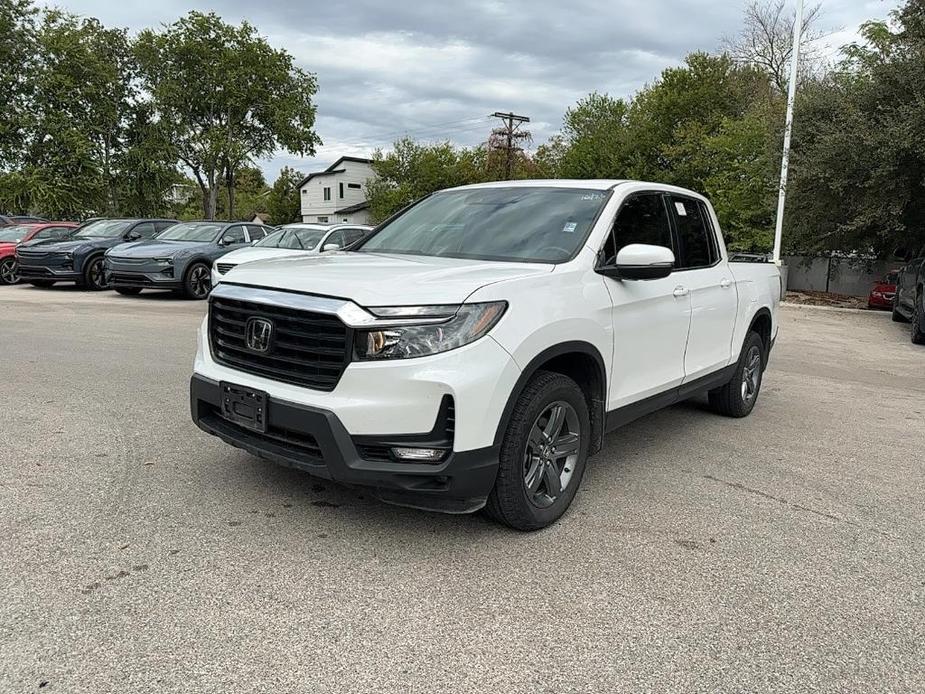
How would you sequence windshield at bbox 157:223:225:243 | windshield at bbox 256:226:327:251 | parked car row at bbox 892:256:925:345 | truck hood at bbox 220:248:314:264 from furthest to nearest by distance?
windshield at bbox 157:223:225:243, windshield at bbox 256:226:327:251, truck hood at bbox 220:248:314:264, parked car row at bbox 892:256:925:345

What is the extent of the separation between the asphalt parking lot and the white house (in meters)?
68.4

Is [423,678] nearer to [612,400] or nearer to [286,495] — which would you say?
[286,495]

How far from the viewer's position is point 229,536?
3438mm

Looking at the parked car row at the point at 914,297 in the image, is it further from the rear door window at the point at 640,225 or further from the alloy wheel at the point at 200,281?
the alloy wheel at the point at 200,281

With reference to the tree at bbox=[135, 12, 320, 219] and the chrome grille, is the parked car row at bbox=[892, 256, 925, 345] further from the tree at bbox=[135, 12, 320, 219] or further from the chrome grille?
the tree at bbox=[135, 12, 320, 219]

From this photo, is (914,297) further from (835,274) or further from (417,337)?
(417,337)

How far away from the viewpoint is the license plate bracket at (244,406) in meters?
3.37

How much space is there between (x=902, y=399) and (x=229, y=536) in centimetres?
665

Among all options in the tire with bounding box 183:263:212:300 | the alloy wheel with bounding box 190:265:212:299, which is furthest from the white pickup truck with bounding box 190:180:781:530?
the alloy wheel with bounding box 190:265:212:299

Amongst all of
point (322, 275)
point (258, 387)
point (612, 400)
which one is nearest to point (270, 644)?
point (258, 387)

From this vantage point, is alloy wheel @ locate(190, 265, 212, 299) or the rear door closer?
the rear door

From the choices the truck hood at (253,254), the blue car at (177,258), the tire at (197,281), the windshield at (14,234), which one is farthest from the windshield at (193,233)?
the windshield at (14,234)

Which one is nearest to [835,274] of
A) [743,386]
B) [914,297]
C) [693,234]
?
[914,297]

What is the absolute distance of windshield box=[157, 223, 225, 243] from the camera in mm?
15141
